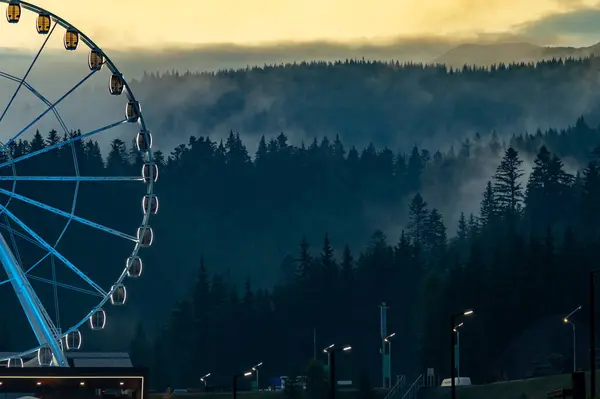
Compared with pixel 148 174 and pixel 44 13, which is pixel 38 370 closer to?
pixel 148 174

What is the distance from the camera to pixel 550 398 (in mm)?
94625

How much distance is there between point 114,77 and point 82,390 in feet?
86.0

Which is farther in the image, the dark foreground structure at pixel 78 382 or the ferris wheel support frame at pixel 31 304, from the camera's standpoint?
the dark foreground structure at pixel 78 382

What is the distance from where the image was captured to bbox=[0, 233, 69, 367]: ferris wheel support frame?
116 m

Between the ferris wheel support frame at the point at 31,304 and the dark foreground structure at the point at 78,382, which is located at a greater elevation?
the ferris wheel support frame at the point at 31,304

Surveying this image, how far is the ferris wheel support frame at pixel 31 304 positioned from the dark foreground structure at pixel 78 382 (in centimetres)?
411

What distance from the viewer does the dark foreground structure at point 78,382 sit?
131000mm

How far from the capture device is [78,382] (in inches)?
5167

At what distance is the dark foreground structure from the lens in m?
131

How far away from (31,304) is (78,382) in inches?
514

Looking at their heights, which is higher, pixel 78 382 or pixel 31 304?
pixel 31 304

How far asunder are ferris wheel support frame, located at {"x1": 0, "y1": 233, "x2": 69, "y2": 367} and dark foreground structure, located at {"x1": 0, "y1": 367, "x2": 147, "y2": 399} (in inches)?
162

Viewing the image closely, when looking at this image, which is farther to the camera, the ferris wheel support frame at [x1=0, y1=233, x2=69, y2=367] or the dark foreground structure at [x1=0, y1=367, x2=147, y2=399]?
the dark foreground structure at [x1=0, y1=367, x2=147, y2=399]

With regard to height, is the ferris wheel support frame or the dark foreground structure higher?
the ferris wheel support frame
